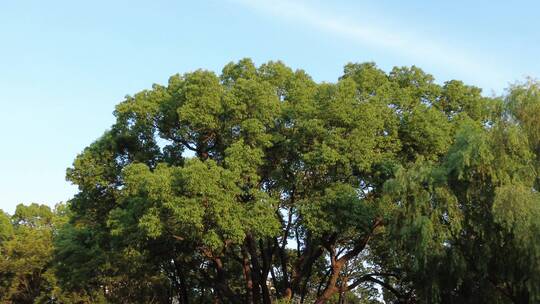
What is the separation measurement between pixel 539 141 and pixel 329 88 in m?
6.87

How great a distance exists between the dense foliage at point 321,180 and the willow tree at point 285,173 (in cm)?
6

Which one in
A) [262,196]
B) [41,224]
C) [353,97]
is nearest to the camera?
[262,196]

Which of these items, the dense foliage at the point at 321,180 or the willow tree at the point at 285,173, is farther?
the willow tree at the point at 285,173

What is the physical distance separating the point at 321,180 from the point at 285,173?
132 cm

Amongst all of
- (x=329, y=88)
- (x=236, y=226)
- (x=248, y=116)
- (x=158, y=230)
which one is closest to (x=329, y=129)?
(x=329, y=88)

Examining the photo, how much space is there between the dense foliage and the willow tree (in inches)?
2.2

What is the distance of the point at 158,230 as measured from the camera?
16.8 meters

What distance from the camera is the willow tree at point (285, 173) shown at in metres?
16.1

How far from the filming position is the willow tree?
52.9ft

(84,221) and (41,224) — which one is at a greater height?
(41,224)

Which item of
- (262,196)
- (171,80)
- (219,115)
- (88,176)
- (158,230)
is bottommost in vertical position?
(158,230)

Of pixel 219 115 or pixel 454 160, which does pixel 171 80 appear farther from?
pixel 454 160

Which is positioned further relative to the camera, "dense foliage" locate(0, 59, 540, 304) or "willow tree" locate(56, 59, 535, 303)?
"willow tree" locate(56, 59, 535, 303)

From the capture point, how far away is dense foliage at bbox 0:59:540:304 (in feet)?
50.3
